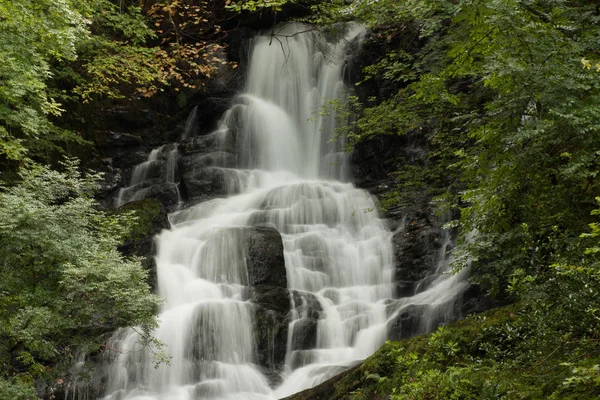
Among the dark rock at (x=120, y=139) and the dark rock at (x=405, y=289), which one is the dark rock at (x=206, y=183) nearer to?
the dark rock at (x=120, y=139)

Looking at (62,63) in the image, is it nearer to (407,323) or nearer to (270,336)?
(270,336)

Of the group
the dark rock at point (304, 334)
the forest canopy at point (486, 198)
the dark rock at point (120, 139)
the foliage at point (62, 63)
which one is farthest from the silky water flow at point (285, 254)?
the foliage at point (62, 63)

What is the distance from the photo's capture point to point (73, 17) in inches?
440

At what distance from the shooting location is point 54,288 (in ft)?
26.7

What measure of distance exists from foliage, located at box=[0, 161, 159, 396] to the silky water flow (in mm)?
2599

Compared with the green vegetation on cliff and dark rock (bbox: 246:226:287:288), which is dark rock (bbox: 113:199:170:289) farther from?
the green vegetation on cliff

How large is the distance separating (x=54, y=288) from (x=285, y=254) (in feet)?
24.7

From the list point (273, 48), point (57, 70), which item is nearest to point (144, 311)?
point (57, 70)

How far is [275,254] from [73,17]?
7.03m

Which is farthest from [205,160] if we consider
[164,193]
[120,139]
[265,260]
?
[265,260]

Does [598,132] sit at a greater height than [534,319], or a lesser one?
greater

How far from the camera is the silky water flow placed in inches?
424

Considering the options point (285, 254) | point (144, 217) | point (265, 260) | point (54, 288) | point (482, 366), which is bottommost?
point (482, 366)

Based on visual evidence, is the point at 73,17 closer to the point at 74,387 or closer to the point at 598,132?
the point at 74,387
